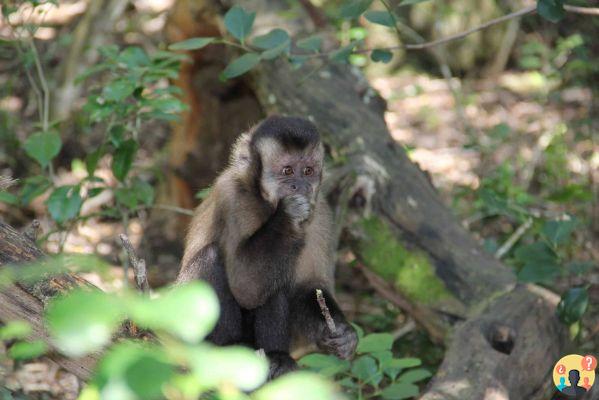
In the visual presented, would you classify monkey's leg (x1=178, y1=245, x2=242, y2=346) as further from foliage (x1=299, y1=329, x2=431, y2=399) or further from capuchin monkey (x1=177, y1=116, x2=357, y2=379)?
foliage (x1=299, y1=329, x2=431, y2=399)

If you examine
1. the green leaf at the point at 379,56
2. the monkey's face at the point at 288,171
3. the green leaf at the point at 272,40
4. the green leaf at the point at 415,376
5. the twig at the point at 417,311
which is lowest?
the twig at the point at 417,311

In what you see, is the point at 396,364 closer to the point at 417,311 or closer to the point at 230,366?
the point at 417,311

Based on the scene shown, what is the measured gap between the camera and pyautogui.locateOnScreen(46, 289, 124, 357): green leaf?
855mm

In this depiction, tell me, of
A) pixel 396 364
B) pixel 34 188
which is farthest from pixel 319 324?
pixel 34 188

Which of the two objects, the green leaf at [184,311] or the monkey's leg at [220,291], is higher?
the green leaf at [184,311]

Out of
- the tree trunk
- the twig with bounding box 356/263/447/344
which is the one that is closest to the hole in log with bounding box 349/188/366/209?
the tree trunk

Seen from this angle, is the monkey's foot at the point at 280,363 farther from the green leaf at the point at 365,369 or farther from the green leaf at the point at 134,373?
the green leaf at the point at 134,373

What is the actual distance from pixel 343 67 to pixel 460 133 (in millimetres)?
3196

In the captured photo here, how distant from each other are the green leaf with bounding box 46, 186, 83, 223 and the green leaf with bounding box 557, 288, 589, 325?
8.18 ft

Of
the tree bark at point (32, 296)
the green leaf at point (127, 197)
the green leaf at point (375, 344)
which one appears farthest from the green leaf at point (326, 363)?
the green leaf at point (127, 197)

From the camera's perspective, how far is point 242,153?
3.43 metres

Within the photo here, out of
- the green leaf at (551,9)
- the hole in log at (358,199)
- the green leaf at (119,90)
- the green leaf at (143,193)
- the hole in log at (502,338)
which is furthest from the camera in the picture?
the green leaf at (143,193)

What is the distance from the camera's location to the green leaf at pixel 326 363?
323 cm

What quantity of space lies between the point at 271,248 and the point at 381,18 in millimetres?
1160
